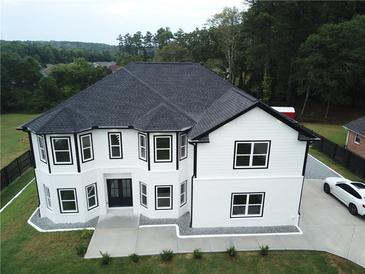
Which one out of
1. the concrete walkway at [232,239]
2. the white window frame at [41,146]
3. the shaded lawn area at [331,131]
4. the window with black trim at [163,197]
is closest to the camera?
the concrete walkway at [232,239]

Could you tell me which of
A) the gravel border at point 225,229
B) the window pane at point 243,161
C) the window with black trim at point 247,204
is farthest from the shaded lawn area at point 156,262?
the window pane at point 243,161

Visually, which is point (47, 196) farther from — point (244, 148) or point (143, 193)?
point (244, 148)

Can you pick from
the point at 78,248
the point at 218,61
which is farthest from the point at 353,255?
the point at 218,61

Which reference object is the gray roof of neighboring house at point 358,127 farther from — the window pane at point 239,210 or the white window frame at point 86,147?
the white window frame at point 86,147

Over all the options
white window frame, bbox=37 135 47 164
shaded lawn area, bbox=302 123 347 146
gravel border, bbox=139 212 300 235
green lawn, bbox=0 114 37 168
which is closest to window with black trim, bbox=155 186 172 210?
gravel border, bbox=139 212 300 235

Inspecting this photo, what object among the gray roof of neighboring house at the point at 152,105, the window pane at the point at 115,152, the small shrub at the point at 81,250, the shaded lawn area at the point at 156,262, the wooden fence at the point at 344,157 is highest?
the gray roof of neighboring house at the point at 152,105

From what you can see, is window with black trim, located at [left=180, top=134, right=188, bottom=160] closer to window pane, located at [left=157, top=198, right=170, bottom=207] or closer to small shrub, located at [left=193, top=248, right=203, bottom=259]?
window pane, located at [left=157, top=198, right=170, bottom=207]

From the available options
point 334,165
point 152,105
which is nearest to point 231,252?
point 152,105

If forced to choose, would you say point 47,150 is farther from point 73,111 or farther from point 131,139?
point 131,139
